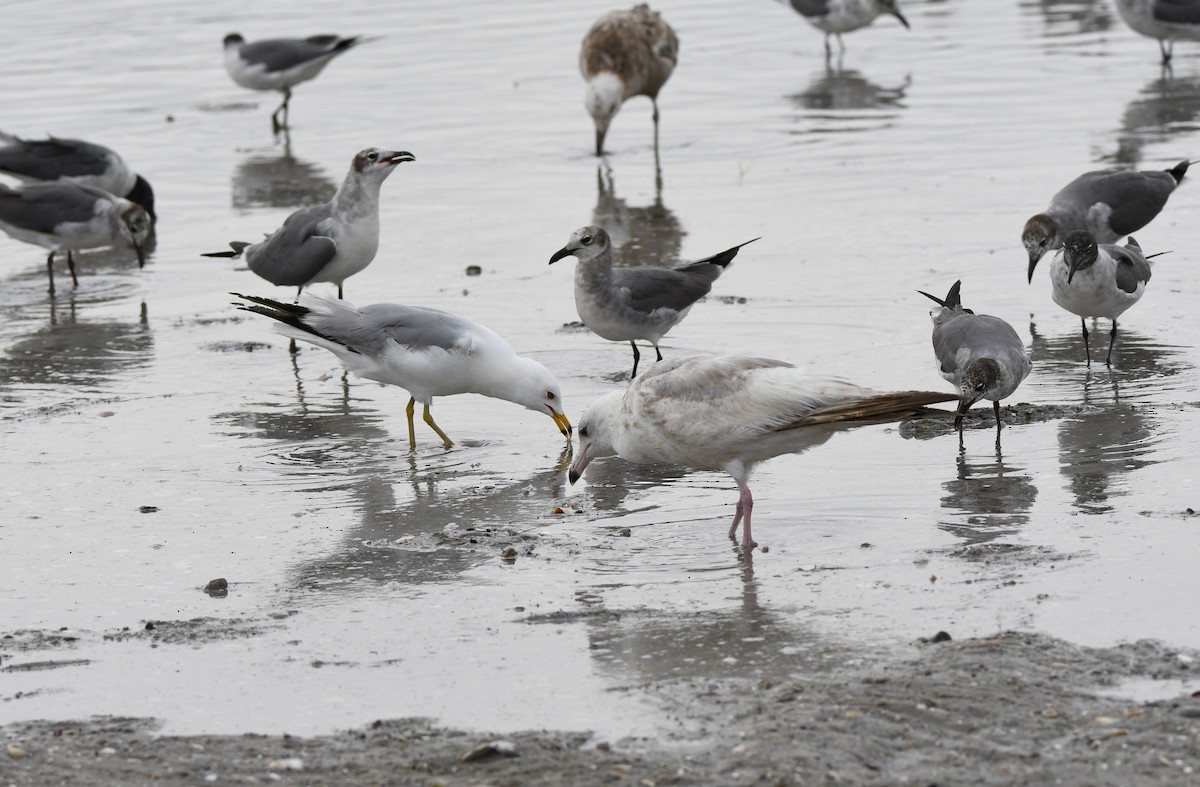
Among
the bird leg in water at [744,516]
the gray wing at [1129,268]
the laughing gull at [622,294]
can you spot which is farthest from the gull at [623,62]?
the bird leg in water at [744,516]

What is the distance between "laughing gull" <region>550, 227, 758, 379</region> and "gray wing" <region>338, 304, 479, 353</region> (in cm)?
103

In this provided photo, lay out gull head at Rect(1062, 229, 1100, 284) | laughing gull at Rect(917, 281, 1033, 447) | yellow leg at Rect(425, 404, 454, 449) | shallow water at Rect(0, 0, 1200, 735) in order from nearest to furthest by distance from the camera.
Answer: shallow water at Rect(0, 0, 1200, 735)
laughing gull at Rect(917, 281, 1033, 447)
yellow leg at Rect(425, 404, 454, 449)
gull head at Rect(1062, 229, 1100, 284)

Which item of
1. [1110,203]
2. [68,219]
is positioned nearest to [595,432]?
[1110,203]

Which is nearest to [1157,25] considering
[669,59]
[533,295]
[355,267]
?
[669,59]

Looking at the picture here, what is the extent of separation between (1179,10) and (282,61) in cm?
1017

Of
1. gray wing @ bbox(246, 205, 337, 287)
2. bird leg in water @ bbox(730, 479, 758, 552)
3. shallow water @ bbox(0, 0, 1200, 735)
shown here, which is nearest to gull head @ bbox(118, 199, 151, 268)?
shallow water @ bbox(0, 0, 1200, 735)

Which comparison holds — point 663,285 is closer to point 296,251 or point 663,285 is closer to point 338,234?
point 338,234

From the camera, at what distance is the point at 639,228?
1328cm

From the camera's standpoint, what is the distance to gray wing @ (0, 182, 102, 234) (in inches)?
496

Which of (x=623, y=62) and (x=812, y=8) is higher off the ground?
(x=812, y=8)

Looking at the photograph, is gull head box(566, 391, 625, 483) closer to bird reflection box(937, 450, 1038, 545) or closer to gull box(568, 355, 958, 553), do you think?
gull box(568, 355, 958, 553)

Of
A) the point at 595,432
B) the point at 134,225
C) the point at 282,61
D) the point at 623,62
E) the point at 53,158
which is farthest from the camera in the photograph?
the point at 282,61

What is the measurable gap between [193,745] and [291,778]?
434 mm

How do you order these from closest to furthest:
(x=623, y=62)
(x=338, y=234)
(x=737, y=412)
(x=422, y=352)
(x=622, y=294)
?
(x=737, y=412) < (x=422, y=352) < (x=622, y=294) < (x=338, y=234) < (x=623, y=62)
